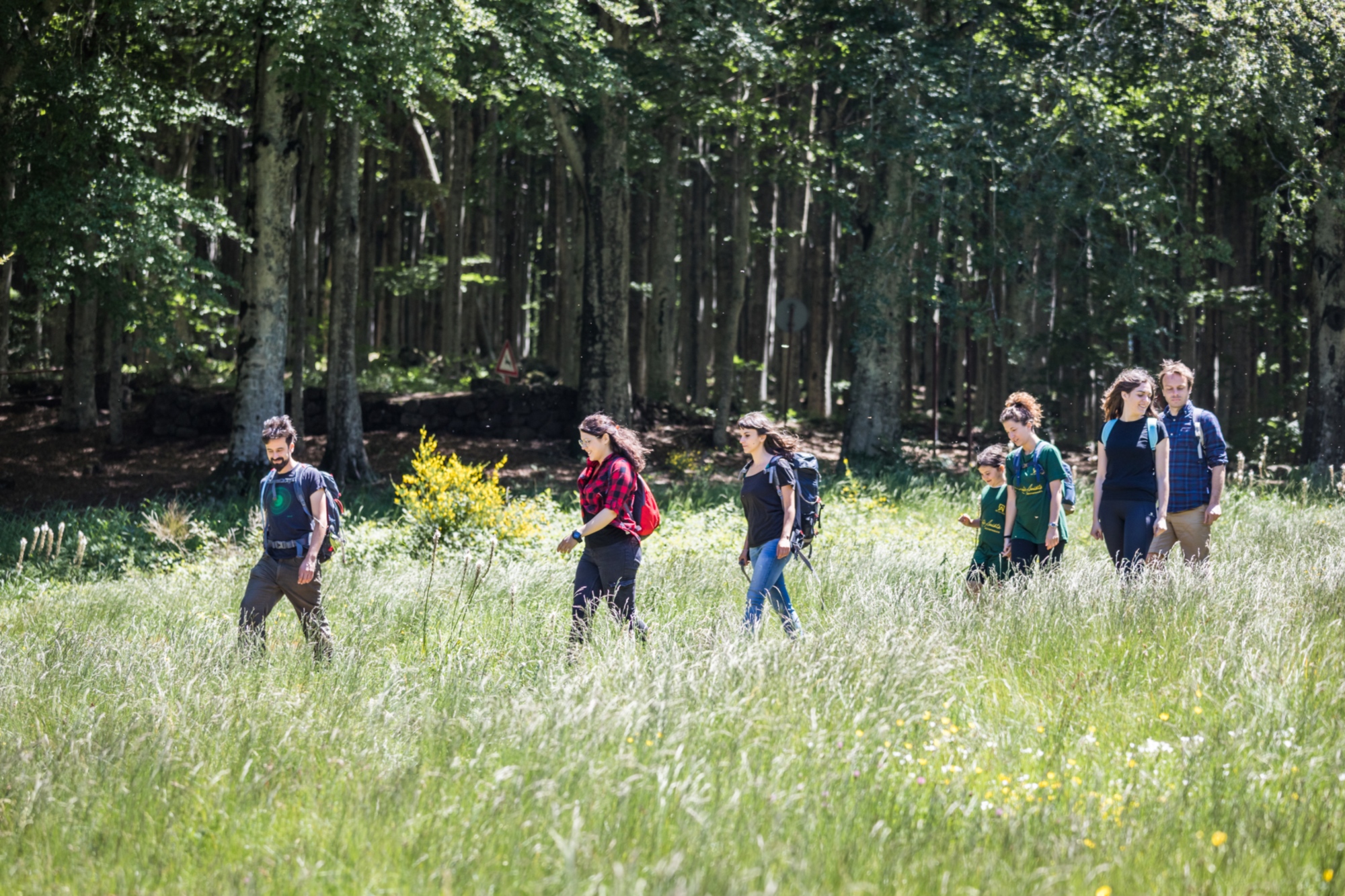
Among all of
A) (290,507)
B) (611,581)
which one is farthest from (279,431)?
(611,581)

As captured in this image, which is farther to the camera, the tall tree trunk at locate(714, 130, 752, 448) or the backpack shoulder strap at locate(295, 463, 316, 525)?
the tall tree trunk at locate(714, 130, 752, 448)

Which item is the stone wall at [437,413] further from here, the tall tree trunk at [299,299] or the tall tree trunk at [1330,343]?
the tall tree trunk at [1330,343]

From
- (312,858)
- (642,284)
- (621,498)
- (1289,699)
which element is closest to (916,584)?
(621,498)

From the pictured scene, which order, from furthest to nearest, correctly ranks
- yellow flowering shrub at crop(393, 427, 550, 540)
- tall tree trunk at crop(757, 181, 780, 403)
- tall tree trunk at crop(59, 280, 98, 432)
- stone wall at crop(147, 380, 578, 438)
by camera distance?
tall tree trunk at crop(757, 181, 780, 403)
stone wall at crop(147, 380, 578, 438)
tall tree trunk at crop(59, 280, 98, 432)
yellow flowering shrub at crop(393, 427, 550, 540)

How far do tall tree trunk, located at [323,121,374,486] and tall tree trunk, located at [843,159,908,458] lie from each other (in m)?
7.99

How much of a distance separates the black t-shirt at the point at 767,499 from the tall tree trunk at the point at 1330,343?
53.6 feet

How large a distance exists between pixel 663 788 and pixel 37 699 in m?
3.51

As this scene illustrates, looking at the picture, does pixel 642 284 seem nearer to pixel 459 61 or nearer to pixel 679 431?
pixel 679 431

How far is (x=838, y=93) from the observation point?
68.8 feet

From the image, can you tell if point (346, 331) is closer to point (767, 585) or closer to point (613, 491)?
point (613, 491)

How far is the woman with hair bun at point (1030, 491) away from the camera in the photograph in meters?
7.46

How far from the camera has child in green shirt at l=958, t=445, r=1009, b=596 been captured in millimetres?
7805

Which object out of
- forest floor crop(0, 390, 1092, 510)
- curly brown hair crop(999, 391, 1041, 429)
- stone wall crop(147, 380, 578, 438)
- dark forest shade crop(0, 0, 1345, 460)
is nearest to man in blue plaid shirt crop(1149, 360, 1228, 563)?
curly brown hair crop(999, 391, 1041, 429)

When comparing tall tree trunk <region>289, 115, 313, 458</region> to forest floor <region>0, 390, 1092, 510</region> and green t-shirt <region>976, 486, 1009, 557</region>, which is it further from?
green t-shirt <region>976, 486, 1009, 557</region>
